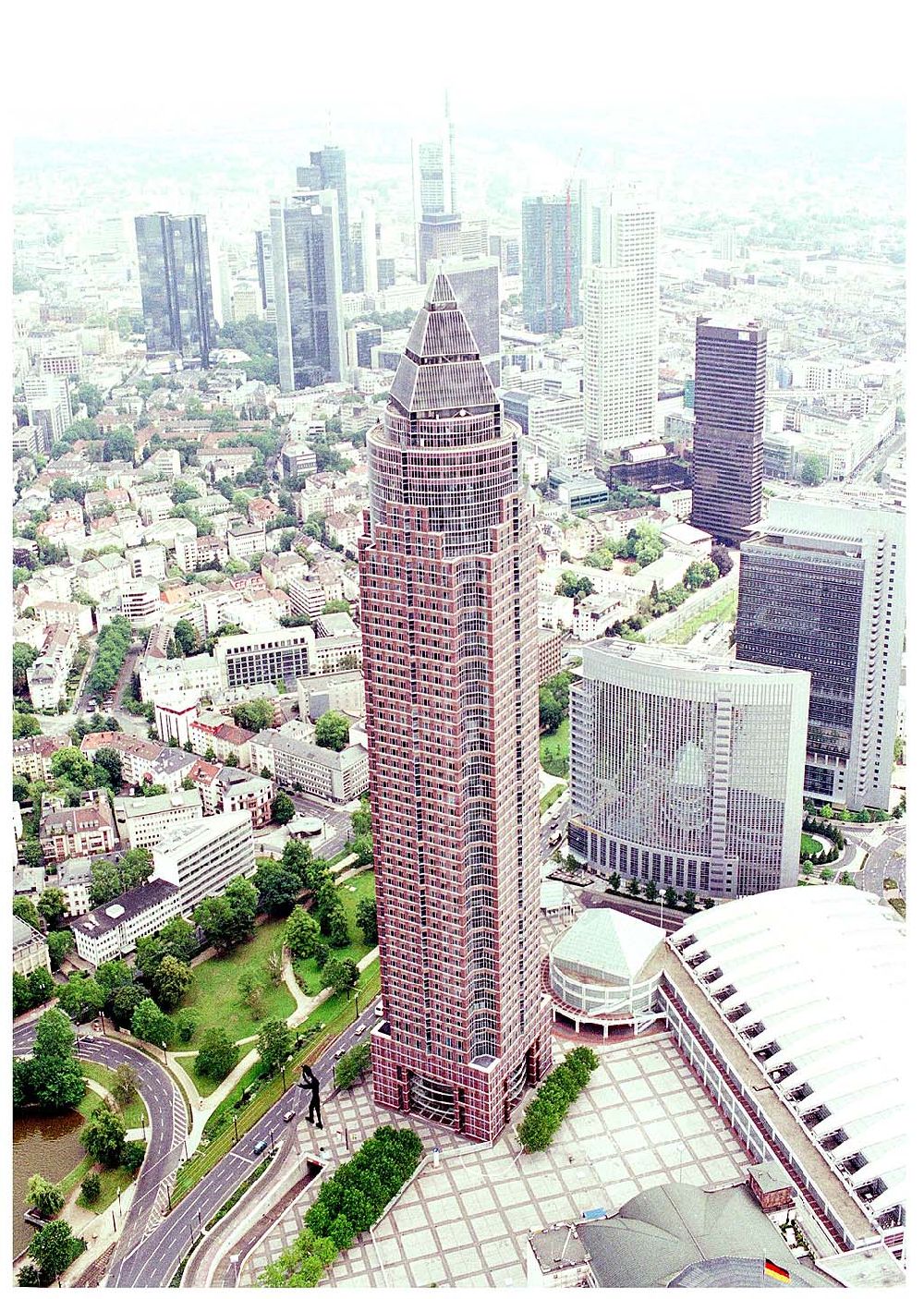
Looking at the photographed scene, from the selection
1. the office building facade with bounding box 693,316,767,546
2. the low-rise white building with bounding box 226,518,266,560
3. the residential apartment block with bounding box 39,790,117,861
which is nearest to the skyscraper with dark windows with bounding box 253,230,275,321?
the low-rise white building with bounding box 226,518,266,560

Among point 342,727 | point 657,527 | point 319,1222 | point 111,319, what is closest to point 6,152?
point 319,1222

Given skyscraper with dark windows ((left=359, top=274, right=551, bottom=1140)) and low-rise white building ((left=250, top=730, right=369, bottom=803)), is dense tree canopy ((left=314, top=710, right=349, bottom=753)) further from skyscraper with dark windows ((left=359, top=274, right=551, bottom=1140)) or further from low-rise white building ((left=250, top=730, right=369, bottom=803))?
skyscraper with dark windows ((left=359, top=274, right=551, bottom=1140))

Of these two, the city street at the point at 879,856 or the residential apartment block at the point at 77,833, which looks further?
the residential apartment block at the point at 77,833

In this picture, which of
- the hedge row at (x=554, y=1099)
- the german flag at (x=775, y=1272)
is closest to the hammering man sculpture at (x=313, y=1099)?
the hedge row at (x=554, y=1099)

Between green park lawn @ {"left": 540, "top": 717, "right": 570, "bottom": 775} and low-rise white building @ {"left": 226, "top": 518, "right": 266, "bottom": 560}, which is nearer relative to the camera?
green park lawn @ {"left": 540, "top": 717, "right": 570, "bottom": 775}

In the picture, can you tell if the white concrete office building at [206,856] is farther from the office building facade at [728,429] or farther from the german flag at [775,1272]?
the office building facade at [728,429]

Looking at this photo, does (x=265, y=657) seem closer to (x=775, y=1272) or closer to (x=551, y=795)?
(x=551, y=795)
